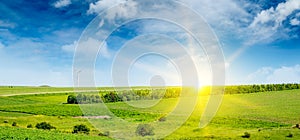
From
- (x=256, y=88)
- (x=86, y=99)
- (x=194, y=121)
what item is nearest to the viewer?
(x=194, y=121)

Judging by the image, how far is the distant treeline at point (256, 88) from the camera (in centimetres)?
9343

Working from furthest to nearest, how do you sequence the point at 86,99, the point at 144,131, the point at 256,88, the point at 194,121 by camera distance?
the point at 256,88 → the point at 86,99 → the point at 194,121 → the point at 144,131

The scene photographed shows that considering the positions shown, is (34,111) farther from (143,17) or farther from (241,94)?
(241,94)

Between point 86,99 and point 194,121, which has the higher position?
point 86,99

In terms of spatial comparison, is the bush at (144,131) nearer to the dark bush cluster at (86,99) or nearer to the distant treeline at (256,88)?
the dark bush cluster at (86,99)

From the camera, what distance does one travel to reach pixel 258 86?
324 ft

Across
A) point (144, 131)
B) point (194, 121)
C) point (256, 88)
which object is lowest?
point (194, 121)

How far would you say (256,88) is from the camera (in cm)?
9769

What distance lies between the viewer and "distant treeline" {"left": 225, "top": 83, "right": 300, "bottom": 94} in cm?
9343

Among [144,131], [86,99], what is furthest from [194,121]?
[86,99]

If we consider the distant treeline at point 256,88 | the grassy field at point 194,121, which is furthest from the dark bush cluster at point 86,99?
the distant treeline at point 256,88

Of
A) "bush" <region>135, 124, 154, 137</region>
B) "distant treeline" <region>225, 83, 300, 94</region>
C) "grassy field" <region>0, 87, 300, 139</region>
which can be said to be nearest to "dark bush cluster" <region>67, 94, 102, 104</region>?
"grassy field" <region>0, 87, 300, 139</region>

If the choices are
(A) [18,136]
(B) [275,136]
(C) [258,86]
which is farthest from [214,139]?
(C) [258,86]

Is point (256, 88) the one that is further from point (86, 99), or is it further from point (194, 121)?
point (194, 121)
